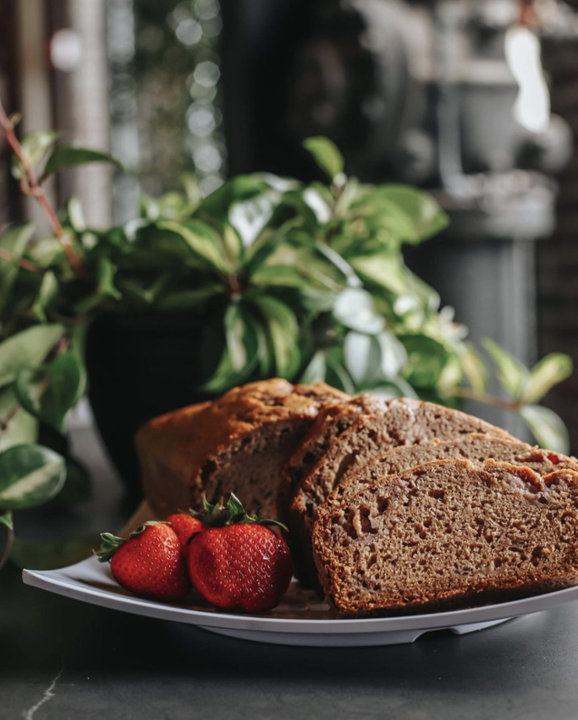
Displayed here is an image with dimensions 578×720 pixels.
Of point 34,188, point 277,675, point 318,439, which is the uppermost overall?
point 34,188

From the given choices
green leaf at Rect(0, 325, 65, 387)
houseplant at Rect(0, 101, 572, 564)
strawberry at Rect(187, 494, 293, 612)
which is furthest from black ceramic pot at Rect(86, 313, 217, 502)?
strawberry at Rect(187, 494, 293, 612)

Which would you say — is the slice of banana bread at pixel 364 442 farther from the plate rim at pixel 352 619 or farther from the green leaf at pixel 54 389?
the green leaf at pixel 54 389

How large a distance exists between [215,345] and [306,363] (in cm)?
14

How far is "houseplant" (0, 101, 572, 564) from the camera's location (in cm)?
110

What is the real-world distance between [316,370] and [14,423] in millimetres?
393

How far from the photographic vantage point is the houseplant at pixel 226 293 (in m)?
1.10

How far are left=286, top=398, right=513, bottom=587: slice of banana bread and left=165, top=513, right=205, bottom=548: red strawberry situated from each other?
0.09m

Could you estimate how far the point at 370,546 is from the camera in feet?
2.26

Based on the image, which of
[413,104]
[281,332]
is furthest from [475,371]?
[413,104]

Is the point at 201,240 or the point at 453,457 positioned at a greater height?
the point at 201,240

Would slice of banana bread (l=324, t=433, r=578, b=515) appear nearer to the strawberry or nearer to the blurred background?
the strawberry

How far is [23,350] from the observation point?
1098 millimetres

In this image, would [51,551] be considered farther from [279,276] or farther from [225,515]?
[279,276]

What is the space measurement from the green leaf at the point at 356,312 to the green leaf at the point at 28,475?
428mm
